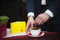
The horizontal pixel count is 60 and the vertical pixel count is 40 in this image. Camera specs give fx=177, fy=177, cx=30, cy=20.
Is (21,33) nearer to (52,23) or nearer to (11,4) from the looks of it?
(52,23)

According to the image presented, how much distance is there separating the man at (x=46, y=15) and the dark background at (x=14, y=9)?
200cm

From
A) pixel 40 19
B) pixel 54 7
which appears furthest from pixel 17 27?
pixel 54 7

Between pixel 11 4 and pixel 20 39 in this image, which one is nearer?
pixel 20 39

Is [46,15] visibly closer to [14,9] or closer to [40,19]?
[40,19]

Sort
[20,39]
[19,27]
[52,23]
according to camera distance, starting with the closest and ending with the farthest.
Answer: [20,39], [19,27], [52,23]

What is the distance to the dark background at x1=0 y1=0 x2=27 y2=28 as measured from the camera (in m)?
3.95

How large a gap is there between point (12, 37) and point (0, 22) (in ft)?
0.55

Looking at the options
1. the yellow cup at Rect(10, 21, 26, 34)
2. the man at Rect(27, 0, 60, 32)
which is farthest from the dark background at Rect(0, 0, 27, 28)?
the yellow cup at Rect(10, 21, 26, 34)

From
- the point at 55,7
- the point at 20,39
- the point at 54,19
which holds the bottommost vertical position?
the point at 20,39

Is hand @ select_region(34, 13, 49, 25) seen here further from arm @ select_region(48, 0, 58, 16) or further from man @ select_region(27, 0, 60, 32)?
arm @ select_region(48, 0, 58, 16)

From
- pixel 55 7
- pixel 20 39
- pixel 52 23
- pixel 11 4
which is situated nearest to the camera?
pixel 20 39

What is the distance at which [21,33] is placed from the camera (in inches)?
64.6

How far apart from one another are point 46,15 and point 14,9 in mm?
2393

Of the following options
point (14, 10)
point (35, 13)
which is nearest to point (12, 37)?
point (35, 13)
